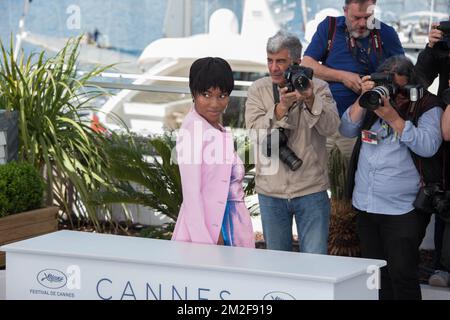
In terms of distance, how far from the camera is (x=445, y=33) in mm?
5645

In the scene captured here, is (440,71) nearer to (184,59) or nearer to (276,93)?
(276,93)

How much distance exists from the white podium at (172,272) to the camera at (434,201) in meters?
1.20

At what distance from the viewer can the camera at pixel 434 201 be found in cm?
518

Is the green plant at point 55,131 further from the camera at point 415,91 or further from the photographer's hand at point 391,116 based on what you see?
the camera at point 415,91

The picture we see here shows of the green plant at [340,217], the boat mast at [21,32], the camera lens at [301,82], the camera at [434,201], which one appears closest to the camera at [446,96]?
the camera at [434,201]

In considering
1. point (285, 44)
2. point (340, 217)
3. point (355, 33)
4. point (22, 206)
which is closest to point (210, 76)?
point (285, 44)

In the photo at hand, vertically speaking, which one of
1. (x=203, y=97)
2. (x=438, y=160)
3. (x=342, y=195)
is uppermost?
(x=203, y=97)

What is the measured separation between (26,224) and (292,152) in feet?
8.38
